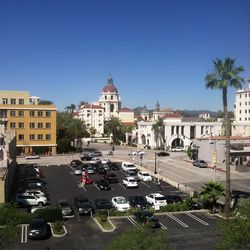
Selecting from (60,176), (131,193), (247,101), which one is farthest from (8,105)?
(247,101)

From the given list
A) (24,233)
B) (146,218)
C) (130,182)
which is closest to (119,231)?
(146,218)

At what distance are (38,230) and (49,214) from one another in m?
4.41

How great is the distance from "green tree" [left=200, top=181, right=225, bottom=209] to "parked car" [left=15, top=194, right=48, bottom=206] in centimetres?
1685

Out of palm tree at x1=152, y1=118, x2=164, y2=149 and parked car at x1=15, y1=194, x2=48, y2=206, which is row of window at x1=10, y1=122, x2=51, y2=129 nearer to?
palm tree at x1=152, y1=118, x2=164, y2=149

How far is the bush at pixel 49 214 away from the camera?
35.0 m

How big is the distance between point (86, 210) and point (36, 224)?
7.54 meters

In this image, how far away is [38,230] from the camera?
30.8 meters

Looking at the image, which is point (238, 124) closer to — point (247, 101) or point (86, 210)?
point (247, 101)

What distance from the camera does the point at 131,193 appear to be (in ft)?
169

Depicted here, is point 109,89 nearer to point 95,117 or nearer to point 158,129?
point 95,117

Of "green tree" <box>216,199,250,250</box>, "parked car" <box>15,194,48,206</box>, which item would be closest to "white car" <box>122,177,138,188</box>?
"parked car" <box>15,194,48,206</box>

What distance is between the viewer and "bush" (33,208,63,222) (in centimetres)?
3500

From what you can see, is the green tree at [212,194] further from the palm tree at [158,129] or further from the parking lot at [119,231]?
the palm tree at [158,129]

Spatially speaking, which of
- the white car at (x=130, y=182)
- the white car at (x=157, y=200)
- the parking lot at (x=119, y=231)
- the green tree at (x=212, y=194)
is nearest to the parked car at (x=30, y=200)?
the parking lot at (x=119, y=231)
